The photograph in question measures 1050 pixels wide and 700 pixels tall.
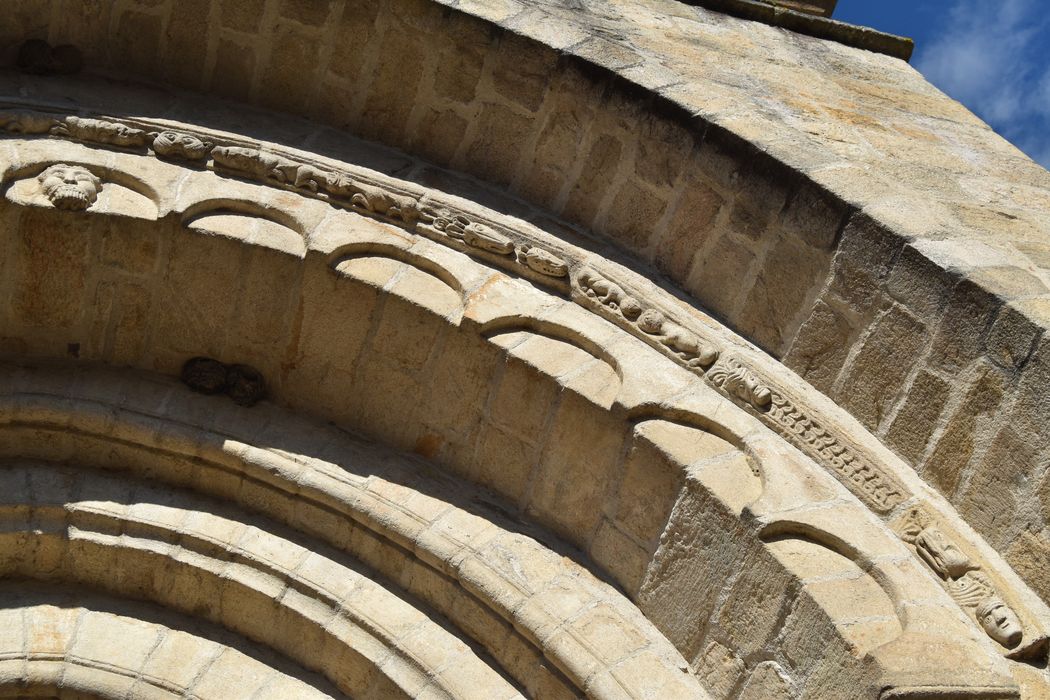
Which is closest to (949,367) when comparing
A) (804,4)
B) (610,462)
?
(610,462)

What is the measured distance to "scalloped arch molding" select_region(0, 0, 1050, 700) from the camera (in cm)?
377

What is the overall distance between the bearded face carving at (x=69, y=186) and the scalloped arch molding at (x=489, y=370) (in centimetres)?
2

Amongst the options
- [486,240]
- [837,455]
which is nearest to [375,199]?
[486,240]

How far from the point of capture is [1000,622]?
343 centimetres

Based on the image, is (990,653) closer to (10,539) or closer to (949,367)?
(949,367)

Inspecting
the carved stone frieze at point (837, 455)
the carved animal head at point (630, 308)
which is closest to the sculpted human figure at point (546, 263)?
the carved animal head at point (630, 308)

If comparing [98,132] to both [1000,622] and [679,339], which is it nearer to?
[679,339]

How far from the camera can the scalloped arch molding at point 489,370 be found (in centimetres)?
377

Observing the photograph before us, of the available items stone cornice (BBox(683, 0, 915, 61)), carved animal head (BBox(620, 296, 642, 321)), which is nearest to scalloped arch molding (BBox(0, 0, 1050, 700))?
carved animal head (BBox(620, 296, 642, 321))

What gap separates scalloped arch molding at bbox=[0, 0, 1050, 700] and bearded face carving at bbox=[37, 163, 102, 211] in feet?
0.06

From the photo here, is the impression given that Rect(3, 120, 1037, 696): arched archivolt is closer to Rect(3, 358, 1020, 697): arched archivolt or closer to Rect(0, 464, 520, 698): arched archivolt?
Rect(3, 358, 1020, 697): arched archivolt

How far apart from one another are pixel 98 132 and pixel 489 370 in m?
1.77

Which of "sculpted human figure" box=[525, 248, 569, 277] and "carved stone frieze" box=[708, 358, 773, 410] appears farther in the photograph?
"sculpted human figure" box=[525, 248, 569, 277]

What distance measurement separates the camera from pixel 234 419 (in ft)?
14.9
